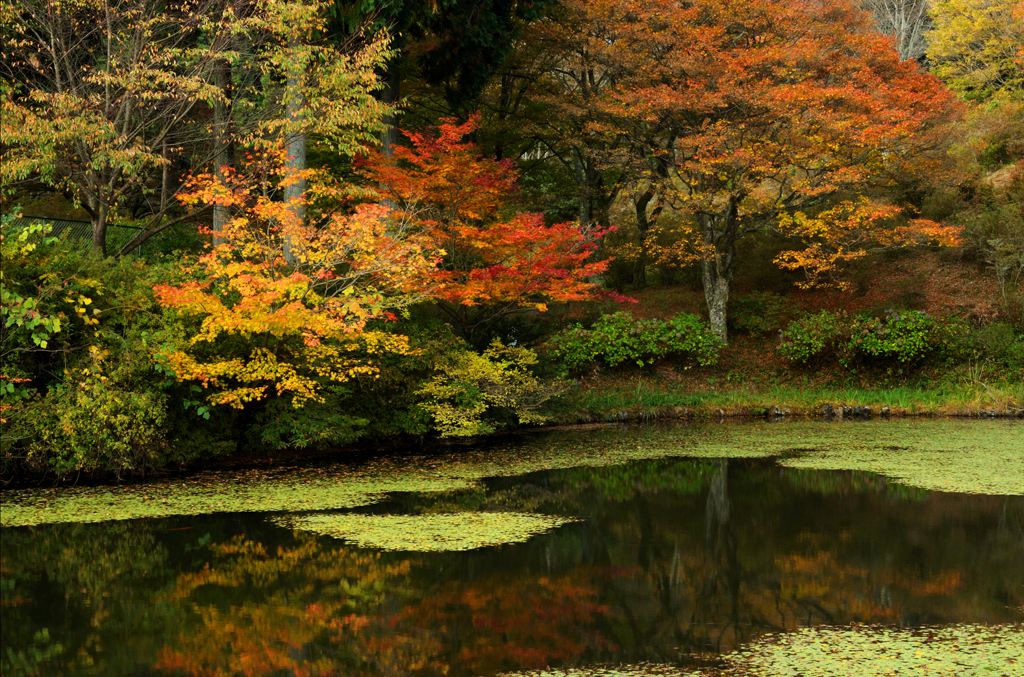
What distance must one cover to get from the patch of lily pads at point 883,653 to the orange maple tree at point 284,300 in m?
6.17

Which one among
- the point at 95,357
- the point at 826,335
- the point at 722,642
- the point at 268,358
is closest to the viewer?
the point at 722,642

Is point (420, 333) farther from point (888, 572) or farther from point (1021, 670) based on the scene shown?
point (1021, 670)

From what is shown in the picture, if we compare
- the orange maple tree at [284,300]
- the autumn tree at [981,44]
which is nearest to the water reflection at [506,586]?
the orange maple tree at [284,300]

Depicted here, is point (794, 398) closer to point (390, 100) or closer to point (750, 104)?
point (750, 104)

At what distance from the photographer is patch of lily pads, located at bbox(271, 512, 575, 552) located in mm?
7234

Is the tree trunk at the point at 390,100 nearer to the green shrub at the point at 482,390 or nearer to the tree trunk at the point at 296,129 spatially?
the tree trunk at the point at 296,129

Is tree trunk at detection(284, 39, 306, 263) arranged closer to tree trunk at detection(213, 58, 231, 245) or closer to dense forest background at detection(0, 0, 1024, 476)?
dense forest background at detection(0, 0, 1024, 476)

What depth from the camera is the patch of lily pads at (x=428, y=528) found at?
7234mm

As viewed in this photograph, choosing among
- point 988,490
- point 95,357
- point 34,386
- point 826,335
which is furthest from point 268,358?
point 826,335

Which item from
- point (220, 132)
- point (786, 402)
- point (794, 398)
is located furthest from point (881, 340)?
point (220, 132)

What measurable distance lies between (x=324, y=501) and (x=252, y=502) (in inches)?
26.8

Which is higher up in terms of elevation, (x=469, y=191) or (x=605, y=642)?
(x=469, y=191)

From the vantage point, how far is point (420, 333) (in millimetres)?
12211

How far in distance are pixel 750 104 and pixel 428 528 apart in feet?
33.3
